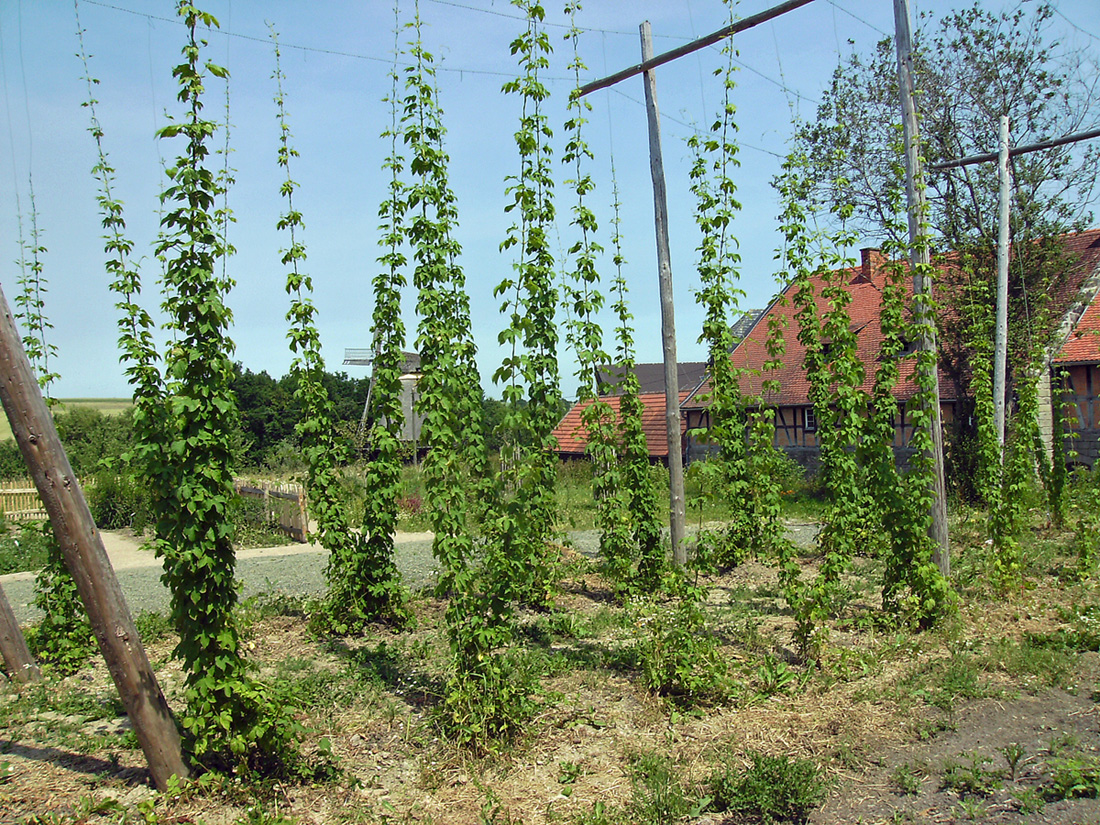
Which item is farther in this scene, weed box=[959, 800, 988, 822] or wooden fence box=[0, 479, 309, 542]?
wooden fence box=[0, 479, 309, 542]

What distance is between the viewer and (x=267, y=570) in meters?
11.7

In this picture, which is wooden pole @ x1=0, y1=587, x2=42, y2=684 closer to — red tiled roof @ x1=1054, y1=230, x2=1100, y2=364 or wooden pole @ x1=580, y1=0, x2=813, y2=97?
wooden pole @ x1=580, y1=0, x2=813, y2=97

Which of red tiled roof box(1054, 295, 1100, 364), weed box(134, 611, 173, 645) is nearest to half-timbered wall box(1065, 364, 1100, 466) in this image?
red tiled roof box(1054, 295, 1100, 364)

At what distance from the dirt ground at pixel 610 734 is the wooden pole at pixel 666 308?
5.47 ft

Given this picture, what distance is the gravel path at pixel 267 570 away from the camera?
9.48 meters

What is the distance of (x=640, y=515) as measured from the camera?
8.14 meters

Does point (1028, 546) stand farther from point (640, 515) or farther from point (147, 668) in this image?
point (147, 668)

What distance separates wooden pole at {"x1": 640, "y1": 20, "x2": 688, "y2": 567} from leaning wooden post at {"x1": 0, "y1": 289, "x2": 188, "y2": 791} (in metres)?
5.40

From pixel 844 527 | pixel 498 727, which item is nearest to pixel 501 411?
pixel 498 727

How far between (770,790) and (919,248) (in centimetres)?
499

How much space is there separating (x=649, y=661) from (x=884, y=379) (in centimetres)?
325

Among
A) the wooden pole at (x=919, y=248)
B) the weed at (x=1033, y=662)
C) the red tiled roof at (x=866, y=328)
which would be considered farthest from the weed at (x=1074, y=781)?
the red tiled roof at (x=866, y=328)

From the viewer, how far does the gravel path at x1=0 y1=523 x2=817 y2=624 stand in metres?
9.48

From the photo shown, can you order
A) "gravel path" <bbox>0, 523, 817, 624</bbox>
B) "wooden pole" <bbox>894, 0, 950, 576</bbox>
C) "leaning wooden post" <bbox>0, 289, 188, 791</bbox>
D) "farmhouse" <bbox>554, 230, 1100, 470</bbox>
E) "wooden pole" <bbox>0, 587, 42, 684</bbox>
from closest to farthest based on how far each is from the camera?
"leaning wooden post" <bbox>0, 289, 188, 791</bbox>, "wooden pole" <bbox>0, 587, 42, 684</bbox>, "wooden pole" <bbox>894, 0, 950, 576</bbox>, "gravel path" <bbox>0, 523, 817, 624</bbox>, "farmhouse" <bbox>554, 230, 1100, 470</bbox>
